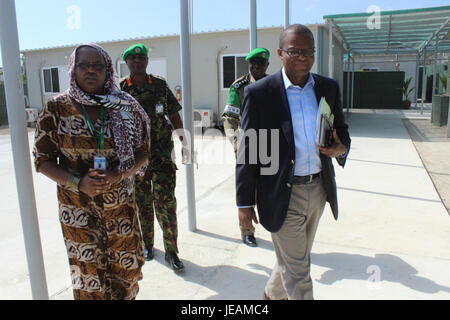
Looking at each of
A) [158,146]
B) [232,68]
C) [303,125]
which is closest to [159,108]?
[158,146]

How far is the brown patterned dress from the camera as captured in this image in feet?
6.47

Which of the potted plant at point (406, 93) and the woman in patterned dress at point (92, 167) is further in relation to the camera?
the potted plant at point (406, 93)

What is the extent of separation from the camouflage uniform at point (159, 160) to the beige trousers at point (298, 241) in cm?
128

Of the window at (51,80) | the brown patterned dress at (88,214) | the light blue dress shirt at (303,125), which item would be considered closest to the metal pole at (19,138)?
the brown patterned dress at (88,214)

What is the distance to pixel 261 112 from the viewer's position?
201cm

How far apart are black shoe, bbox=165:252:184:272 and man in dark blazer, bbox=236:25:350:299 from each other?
1.16 meters

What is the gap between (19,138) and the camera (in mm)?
1977

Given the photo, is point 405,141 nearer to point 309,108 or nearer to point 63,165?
point 309,108

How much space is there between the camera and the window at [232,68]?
1265 centimetres

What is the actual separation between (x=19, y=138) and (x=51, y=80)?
16.3 m

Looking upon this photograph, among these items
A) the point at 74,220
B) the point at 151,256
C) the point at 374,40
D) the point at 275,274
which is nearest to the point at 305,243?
the point at 275,274

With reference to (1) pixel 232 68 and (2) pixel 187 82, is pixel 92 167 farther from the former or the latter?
(1) pixel 232 68

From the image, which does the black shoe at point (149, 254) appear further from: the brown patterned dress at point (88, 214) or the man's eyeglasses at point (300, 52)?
the man's eyeglasses at point (300, 52)

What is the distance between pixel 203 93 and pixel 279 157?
37.7 feet
